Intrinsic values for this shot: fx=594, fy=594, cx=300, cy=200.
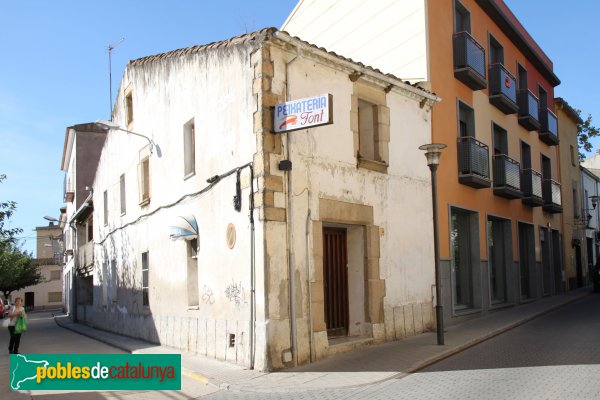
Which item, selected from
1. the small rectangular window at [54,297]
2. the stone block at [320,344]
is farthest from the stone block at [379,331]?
the small rectangular window at [54,297]

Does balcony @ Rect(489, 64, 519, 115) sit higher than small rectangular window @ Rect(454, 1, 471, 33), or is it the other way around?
small rectangular window @ Rect(454, 1, 471, 33)

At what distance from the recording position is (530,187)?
20.1m

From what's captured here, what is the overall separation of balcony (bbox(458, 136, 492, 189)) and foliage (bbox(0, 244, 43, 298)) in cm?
2951

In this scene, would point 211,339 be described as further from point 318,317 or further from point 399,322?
point 399,322

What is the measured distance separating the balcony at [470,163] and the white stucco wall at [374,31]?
235cm

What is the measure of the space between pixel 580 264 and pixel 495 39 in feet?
47.5

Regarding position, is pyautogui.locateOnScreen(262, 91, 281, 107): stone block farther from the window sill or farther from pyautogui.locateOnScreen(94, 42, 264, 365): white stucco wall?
the window sill

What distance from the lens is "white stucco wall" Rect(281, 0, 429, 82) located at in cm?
1488

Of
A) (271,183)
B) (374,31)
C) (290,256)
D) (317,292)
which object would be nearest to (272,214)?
(271,183)

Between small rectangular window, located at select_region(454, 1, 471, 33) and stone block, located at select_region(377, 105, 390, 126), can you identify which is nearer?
stone block, located at select_region(377, 105, 390, 126)

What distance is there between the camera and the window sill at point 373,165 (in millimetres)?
11620

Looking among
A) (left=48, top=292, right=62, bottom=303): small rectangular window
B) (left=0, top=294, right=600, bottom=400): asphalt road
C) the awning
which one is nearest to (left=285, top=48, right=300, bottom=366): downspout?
(left=0, top=294, right=600, bottom=400): asphalt road

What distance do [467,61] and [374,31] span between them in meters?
2.66

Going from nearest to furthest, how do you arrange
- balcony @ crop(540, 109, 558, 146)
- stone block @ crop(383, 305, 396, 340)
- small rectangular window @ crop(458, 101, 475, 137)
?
1. stone block @ crop(383, 305, 396, 340)
2. small rectangular window @ crop(458, 101, 475, 137)
3. balcony @ crop(540, 109, 558, 146)
